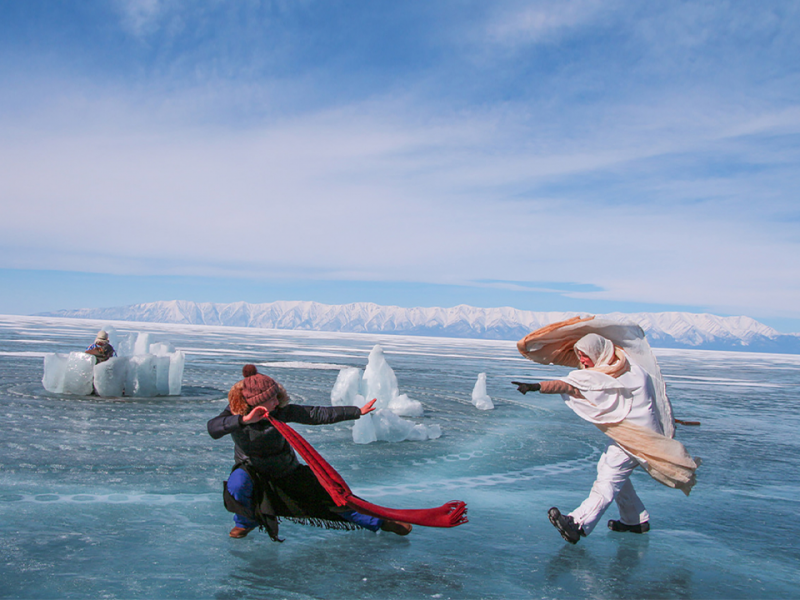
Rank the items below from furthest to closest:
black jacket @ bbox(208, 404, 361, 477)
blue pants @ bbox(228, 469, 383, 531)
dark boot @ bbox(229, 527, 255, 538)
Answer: dark boot @ bbox(229, 527, 255, 538)
blue pants @ bbox(228, 469, 383, 531)
black jacket @ bbox(208, 404, 361, 477)

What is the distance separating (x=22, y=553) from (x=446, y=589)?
9.90 ft

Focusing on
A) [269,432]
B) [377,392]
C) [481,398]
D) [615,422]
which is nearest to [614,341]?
[615,422]

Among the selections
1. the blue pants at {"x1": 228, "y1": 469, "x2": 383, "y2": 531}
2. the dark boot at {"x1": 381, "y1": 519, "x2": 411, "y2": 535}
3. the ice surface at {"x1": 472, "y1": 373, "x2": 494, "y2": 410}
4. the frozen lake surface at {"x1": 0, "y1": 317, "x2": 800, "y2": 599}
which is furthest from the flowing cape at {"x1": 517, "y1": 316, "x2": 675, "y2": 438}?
the ice surface at {"x1": 472, "y1": 373, "x2": 494, "y2": 410}

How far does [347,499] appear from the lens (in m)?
4.47

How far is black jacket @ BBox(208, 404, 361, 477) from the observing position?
14.4 ft

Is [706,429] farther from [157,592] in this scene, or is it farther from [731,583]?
[157,592]

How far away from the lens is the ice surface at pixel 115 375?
1274cm

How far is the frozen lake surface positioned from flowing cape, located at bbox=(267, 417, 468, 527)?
253 millimetres

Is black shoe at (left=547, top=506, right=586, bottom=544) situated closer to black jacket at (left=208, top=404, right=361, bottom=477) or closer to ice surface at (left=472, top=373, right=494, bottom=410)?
black jacket at (left=208, top=404, right=361, bottom=477)

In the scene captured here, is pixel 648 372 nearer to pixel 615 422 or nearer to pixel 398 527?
pixel 615 422

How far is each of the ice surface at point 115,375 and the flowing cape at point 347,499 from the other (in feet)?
31.8

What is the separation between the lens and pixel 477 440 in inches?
378

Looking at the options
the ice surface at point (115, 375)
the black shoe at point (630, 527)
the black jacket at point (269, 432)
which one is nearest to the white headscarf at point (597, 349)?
the black shoe at point (630, 527)

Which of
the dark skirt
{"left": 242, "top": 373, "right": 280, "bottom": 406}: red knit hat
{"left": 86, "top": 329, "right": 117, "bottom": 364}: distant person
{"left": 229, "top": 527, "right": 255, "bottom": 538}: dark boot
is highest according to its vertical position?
{"left": 242, "top": 373, "right": 280, "bottom": 406}: red knit hat
